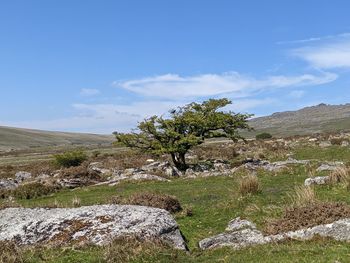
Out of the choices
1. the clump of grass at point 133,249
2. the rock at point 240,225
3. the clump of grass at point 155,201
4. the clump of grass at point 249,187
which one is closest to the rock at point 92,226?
the clump of grass at point 133,249

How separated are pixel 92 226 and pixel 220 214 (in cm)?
659

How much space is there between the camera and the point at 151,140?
156ft

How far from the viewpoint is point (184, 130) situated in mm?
47375

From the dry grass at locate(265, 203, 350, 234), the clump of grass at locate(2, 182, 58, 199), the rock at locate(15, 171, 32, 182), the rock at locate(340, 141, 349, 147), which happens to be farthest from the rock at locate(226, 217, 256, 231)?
the rock at locate(340, 141, 349, 147)

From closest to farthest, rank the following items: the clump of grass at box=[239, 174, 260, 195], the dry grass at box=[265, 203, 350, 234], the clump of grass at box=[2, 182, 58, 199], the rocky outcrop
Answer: the rocky outcrop → the dry grass at box=[265, 203, 350, 234] → the clump of grass at box=[239, 174, 260, 195] → the clump of grass at box=[2, 182, 58, 199]

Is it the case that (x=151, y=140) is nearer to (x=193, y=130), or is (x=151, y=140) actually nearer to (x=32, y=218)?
(x=193, y=130)

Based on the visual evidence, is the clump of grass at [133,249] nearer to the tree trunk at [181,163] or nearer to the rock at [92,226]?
the rock at [92,226]

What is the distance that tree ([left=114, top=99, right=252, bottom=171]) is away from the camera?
151 feet

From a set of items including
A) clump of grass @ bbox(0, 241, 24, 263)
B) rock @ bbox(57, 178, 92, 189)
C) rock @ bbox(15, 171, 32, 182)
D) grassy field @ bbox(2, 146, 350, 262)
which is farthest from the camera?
rock @ bbox(15, 171, 32, 182)

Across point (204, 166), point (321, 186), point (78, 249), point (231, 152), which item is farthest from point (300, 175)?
point (231, 152)

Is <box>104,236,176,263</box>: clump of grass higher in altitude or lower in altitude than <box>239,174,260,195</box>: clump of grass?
lower

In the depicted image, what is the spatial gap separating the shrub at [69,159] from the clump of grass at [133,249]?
1862 inches

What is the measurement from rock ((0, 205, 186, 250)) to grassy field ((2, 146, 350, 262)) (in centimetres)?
86

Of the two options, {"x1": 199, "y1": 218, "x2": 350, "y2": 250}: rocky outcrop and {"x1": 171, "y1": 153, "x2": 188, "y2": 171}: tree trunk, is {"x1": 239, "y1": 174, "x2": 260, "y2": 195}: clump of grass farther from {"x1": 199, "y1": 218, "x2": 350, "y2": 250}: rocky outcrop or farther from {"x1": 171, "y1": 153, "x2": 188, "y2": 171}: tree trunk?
{"x1": 171, "y1": 153, "x2": 188, "y2": 171}: tree trunk
